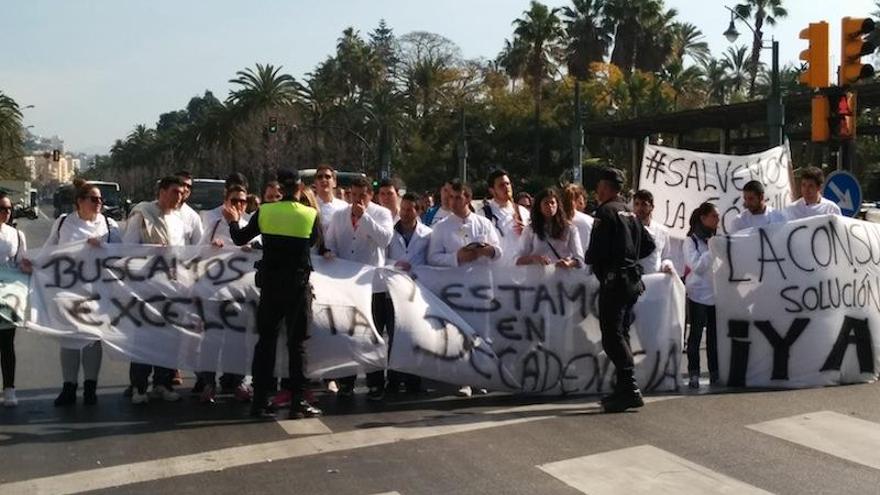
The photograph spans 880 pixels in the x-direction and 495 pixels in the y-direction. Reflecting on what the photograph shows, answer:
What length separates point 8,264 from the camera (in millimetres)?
8773

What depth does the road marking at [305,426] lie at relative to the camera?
7.61 m

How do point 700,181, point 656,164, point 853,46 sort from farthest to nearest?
point 853,46
point 656,164
point 700,181

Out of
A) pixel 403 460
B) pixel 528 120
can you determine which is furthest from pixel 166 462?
pixel 528 120

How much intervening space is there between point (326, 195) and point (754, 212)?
3800 millimetres

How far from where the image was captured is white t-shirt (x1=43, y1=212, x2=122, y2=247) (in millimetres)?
8875

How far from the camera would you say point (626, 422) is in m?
7.89

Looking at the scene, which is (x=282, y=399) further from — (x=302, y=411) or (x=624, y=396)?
(x=624, y=396)

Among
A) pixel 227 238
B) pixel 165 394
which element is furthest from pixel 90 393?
pixel 227 238

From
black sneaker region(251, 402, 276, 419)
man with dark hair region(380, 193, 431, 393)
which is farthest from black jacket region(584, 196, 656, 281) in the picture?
black sneaker region(251, 402, 276, 419)

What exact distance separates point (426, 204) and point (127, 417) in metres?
8.89

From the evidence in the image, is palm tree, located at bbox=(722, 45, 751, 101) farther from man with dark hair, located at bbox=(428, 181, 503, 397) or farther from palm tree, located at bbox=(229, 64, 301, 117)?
man with dark hair, located at bbox=(428, 181, 503, 397)

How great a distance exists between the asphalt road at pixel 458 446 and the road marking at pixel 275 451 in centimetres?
1

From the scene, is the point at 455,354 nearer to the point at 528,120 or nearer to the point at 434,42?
the point at 528,120

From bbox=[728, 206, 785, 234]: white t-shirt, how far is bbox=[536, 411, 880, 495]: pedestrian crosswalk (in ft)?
7.95
